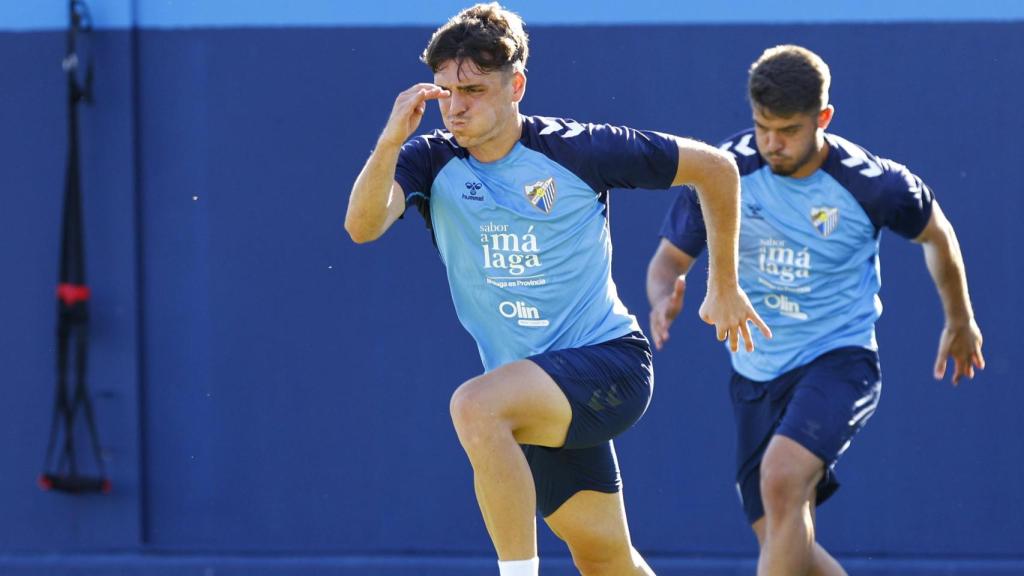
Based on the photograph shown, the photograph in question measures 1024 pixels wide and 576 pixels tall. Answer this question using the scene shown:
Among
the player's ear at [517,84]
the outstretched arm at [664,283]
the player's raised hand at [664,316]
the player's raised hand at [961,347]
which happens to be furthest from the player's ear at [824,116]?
the player's ear at [517,84]

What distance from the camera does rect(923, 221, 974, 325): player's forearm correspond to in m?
5.38

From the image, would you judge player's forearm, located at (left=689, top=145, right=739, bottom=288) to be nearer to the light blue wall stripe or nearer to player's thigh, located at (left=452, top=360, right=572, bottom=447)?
player's thigh, located at (left=452, top=360, right=572, bottom=447)

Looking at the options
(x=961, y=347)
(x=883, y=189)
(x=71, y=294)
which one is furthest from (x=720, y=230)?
(x=71, y=294)

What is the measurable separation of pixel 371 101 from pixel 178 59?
87cm

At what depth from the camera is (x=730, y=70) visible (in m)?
6.65

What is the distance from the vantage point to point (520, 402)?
4164 mm

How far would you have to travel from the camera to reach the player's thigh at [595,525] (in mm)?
4684

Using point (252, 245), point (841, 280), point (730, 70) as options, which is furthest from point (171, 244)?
point (841, 280)

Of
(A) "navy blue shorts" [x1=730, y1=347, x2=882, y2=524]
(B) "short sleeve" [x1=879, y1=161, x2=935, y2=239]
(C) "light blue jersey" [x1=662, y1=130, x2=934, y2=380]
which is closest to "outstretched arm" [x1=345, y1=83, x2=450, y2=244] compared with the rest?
(C) "light blue jersey" [x1=662, y1=130, x2=934, y2=380]

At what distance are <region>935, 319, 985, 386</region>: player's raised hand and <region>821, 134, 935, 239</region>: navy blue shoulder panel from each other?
39 cm

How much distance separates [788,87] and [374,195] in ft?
5.57

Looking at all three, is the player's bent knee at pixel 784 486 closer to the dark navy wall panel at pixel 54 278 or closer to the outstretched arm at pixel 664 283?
the outstretched arm at pixel 664 283

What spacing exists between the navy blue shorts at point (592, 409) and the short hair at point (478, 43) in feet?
2.82

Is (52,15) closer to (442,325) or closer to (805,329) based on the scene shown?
(442,325)
